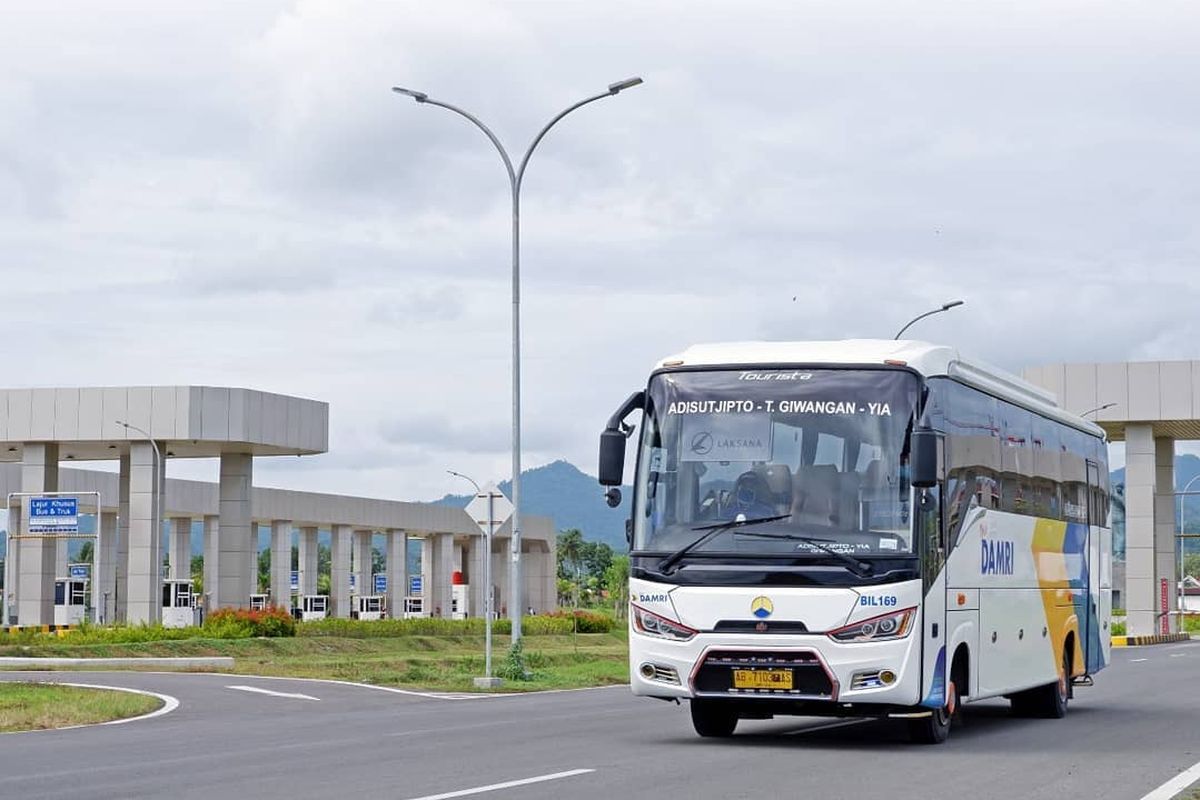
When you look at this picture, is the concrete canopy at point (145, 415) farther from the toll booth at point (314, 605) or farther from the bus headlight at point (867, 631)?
the bus headlight at point (867, 631)

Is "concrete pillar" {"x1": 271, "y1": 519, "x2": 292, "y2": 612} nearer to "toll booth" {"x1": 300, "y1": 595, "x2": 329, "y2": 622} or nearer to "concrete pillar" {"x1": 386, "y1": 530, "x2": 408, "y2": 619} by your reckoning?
"toll booth" {"x1": 300, "y1": 595, "x2": 329, "y2": 622}

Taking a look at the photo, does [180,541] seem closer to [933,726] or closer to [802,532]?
[933,726]

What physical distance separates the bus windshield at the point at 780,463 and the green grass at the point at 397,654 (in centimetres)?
1322

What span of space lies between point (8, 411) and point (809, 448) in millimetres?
43086

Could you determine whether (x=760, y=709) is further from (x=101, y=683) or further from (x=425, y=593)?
(x=425, y=593)

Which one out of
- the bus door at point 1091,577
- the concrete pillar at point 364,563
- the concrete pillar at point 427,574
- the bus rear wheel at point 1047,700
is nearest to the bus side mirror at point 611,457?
the bus rear wheel at point 1047,700

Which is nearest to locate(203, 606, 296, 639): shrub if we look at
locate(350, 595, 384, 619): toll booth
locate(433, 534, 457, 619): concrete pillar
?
locate(350, 595, 384, 619): toll booth

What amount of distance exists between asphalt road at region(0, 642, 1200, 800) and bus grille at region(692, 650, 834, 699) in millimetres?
534

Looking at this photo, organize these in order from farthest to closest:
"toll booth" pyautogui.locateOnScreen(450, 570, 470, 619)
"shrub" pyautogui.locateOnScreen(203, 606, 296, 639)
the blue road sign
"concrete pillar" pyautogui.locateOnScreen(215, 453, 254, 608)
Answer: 1. "toll booth" pyautogui.locateOnScreen(450, 570, 470, 619)
2. "concrete pillar" pyautogui.locateOnScreen(215, 453, 254, 608)
3. the blue road sign
4. "shrub" pyautogui.locateOnScreen(203, 606, 296, 639)

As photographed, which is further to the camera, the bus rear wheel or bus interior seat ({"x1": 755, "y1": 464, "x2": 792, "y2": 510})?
the bus rear wheel

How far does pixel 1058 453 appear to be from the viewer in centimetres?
2134

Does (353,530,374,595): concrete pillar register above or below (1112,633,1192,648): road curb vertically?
above

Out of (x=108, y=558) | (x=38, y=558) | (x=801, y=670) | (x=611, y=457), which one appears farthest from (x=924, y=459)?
(x=108, y=558)

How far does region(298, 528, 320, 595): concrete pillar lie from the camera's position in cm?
9594
